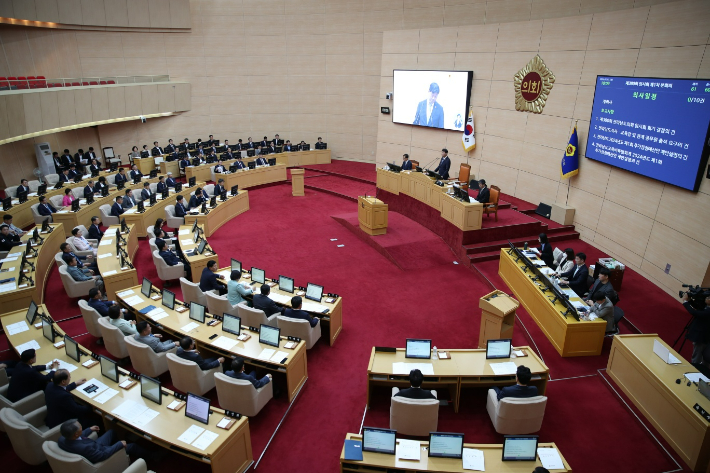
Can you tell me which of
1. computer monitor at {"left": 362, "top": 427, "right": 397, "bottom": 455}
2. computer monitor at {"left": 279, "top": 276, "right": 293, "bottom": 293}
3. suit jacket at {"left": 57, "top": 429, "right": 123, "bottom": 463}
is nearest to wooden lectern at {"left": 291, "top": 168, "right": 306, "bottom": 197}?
computer monitor at {"left": 279, "top": 276, "right": 293, "bottom": 293}

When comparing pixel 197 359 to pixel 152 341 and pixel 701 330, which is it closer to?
pixel 152 341

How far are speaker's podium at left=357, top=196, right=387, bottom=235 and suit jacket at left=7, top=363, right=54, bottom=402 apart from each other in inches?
317

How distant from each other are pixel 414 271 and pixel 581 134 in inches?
216

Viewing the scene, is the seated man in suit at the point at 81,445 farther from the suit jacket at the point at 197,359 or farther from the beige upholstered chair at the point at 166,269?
the beige upholstered chair at the point at 166,269

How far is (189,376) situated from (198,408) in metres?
1.12

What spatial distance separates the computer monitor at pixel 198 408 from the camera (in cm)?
496

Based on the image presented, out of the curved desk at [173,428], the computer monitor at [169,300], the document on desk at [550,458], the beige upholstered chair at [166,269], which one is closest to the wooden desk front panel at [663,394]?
the document on desk at [550,458]

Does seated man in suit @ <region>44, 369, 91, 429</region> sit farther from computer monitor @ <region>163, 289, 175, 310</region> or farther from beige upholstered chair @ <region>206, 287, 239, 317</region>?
beige upholstered chair @ <region>206, 287, 239, 317</region>

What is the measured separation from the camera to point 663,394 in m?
5.52

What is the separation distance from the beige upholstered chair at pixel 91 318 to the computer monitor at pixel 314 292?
3.46 meters

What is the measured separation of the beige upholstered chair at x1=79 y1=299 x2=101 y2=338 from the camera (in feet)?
24.0

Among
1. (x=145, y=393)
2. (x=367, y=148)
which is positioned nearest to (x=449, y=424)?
(x=145, y=393)

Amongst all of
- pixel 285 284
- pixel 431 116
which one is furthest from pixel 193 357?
pixel 431 116

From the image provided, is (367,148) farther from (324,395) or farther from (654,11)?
(324,395)
